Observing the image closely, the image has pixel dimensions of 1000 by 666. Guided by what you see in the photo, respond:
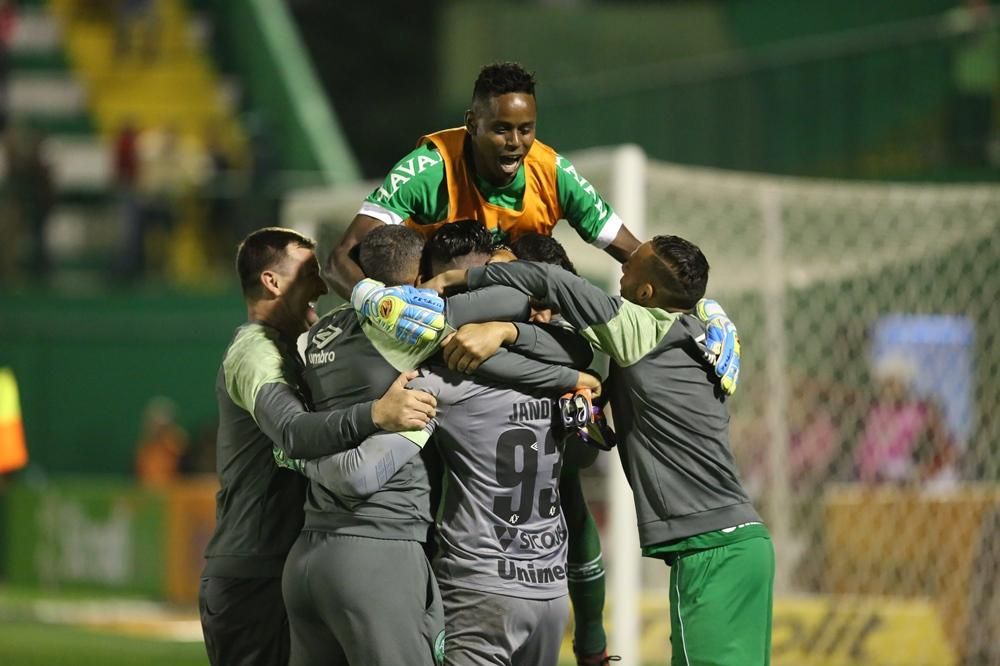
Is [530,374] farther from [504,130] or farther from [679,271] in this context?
[504,130]

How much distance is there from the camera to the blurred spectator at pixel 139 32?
69.1 ft

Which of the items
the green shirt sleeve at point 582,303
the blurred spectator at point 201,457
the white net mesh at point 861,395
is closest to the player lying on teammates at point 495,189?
the green shirt sleeve at point 582,303

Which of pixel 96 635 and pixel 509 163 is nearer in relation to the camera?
pixel 509 163

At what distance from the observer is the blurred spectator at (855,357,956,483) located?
9875 millimetres

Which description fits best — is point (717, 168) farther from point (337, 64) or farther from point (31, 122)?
point (337, 64)

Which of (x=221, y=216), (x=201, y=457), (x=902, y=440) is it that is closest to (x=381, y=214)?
(x=902, y=440)

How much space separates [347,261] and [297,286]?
0.86 ft

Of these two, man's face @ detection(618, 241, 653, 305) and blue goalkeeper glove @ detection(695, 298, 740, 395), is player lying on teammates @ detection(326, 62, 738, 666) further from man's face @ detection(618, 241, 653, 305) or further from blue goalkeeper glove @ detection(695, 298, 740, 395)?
man's face @ detection(618, 241, 653, 305)

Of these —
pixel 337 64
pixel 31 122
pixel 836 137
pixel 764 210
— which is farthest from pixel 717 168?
pixel 337 64

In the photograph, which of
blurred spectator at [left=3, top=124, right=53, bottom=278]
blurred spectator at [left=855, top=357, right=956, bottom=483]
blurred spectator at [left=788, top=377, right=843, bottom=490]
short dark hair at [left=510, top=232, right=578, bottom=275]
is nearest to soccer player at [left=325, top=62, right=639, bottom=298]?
short dark hair at [left=510, top=232, right=578, bottom=275]

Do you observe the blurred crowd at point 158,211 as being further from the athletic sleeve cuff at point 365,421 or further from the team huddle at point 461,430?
the athletic sleeve cuff at point 365,421

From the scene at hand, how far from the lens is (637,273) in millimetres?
4922

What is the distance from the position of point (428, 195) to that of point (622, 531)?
320cm

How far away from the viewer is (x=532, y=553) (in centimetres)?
465
